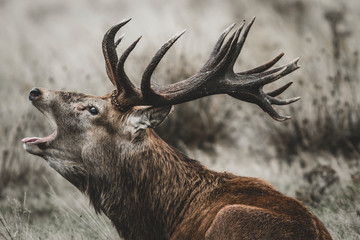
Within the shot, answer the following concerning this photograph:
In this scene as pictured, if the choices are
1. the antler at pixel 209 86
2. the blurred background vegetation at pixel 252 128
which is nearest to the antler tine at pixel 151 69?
the antler at pixel 209 86

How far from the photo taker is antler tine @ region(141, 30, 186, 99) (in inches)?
158

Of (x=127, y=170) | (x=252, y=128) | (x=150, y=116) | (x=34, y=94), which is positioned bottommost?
(x=127, y=170)

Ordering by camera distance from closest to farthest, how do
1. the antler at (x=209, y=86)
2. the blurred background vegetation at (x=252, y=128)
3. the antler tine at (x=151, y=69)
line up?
the antler tine at (x=151, y=69) → the antler at (x=209, y=86) → the blurred background vegetation at (x=252, y=128)

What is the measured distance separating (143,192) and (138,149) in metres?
0.34

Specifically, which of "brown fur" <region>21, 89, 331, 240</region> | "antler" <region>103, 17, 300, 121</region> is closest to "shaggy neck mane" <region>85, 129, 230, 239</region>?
"brown fur" <region>21, 89, 331, 240</region>

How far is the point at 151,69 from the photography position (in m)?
4.08

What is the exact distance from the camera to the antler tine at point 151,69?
4.01 meters

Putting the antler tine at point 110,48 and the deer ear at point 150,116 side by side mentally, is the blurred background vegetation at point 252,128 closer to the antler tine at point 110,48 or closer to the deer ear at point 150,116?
the deer ear at point 150,116

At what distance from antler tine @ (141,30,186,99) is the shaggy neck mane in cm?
44

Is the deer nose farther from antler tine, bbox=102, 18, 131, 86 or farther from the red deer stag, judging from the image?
antler tine, bbox=102, 18, 131, 86

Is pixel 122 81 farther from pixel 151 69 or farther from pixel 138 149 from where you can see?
pixel 138 149

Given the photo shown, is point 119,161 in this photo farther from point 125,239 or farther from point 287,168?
point 287,168

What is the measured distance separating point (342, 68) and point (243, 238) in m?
4.97

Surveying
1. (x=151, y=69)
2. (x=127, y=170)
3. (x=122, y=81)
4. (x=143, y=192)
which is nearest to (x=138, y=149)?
(x=127, y=170)
